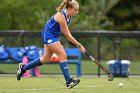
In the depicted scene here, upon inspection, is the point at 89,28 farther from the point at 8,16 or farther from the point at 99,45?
the point at 99,45

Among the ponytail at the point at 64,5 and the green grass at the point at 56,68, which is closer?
→ the ponytail at the point at 64,5

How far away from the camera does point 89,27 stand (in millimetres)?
39500

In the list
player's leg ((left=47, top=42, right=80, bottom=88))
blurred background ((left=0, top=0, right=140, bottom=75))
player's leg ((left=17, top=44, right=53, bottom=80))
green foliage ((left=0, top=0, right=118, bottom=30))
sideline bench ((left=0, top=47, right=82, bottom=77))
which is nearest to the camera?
player's leg ((left=47, top=42, right=80, bottom=88))

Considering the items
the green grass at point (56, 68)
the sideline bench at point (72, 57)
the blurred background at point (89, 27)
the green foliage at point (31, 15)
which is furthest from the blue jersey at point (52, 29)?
the green foliage at point (31, 15)

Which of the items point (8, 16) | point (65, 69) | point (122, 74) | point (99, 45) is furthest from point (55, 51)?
point (8, 16)

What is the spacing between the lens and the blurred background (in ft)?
76.4

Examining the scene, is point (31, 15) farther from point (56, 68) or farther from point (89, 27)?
point (56, 68)

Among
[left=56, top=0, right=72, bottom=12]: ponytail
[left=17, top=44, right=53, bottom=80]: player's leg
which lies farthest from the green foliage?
[left=56, top=0, right=72, bottom=12]: ponytail

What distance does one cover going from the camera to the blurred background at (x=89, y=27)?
23.3 metres

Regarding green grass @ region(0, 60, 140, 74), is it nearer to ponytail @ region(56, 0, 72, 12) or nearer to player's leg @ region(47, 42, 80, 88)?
player's leg @ region(47, 42, 80, 88)

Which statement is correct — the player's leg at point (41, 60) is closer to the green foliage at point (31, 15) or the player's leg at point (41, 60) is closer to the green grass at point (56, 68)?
the green grass at point (56, 68)

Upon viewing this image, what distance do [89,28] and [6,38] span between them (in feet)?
54.2

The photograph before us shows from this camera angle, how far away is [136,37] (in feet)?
76.4

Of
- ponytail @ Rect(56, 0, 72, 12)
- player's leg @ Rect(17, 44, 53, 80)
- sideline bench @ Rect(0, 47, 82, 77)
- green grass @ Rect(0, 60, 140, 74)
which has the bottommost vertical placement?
green grass @ Rect(0, 60, 140, 74)
